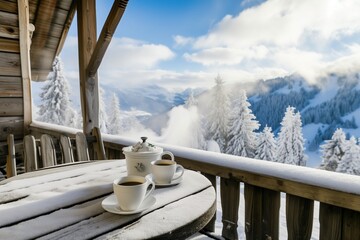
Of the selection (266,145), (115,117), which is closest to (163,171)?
(266,145)

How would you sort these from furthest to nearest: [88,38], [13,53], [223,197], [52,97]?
[52,97] → [13,53] → [88,38] → [223,197]

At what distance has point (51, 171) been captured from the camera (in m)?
1.22

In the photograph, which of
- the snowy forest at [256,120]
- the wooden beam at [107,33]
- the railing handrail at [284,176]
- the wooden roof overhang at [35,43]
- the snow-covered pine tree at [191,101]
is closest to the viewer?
the railing handrail at [284,176]

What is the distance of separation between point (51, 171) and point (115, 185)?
65 cm

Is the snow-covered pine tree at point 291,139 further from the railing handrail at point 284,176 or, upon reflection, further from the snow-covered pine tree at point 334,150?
the railing handrail at point 284,176

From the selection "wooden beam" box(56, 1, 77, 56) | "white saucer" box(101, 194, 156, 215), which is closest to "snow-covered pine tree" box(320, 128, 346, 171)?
"wooden beam" box(56, 1, 77, 56)

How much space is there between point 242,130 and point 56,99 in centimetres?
854

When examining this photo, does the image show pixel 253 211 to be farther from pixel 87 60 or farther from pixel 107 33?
pixel 87 60

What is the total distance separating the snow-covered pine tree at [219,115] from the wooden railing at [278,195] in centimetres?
1193

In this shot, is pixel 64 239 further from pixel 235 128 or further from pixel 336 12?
pixel 336 12

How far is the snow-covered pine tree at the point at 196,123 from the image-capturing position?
Answer: 14.6 meters

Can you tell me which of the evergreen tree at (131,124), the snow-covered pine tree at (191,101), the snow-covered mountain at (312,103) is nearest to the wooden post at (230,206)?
the snow-covered mountain at (312,103)

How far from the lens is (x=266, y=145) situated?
11836 millimetres

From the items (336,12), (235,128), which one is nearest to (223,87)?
(235,128)
